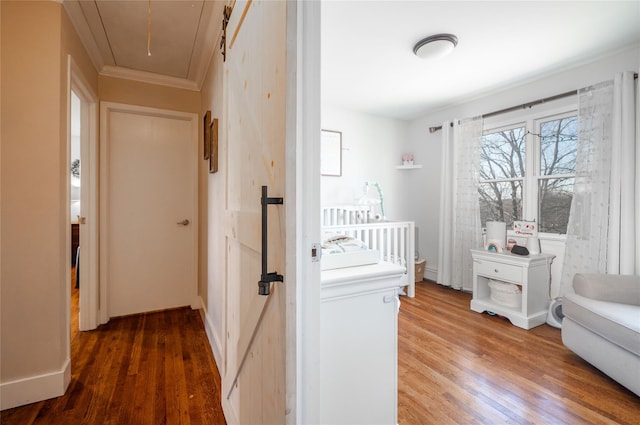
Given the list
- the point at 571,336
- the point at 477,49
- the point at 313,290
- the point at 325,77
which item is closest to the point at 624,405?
the point at 571,336

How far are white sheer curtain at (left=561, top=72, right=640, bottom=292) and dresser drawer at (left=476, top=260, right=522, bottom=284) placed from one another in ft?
1.23

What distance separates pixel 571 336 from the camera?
6.73ft

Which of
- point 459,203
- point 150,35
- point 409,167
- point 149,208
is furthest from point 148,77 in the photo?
point 459,203

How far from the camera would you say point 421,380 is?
182cm

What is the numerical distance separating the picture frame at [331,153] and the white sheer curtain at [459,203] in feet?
4.47

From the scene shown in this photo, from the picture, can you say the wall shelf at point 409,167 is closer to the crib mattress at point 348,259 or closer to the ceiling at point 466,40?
the ceiling at point 466,40

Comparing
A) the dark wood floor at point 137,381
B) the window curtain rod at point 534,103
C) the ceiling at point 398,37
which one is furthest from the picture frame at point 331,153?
the dark wood floor at point 137,381

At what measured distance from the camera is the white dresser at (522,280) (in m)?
2.61

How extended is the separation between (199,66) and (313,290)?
2.55m

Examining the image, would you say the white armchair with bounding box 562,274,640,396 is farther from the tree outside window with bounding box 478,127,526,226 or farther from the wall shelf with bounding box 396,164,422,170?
the wall shelf with bounding box 396,164,422,170

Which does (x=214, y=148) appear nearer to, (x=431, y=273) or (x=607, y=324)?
(x=607, y=324)

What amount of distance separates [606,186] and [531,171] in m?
0.75

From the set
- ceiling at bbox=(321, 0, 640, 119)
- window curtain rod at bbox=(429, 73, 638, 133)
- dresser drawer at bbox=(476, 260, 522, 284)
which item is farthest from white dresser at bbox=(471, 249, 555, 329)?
ceiling at bbox=(321, 0, 640, 119)

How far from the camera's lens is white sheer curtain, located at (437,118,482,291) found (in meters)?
3.48
